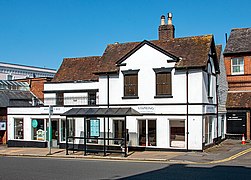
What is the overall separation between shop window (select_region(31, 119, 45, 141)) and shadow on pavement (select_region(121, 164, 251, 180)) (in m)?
15.2

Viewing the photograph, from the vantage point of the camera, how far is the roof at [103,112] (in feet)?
81.1

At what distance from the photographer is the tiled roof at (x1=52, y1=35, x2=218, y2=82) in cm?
2526

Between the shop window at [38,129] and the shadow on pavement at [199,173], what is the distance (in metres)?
15.2

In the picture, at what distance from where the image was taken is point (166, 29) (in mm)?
30266

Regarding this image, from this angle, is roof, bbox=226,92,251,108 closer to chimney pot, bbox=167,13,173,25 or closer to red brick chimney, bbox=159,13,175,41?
red brick chimney, bbox=159,13,175,41

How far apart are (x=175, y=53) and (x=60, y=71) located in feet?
40.5

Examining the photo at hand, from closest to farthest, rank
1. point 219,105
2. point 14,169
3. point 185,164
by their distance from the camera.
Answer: point 14,169, point 185,164, point 219,105

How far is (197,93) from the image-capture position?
24.6 m

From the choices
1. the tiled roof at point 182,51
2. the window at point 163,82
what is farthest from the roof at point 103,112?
the tiled roof at point 182,51

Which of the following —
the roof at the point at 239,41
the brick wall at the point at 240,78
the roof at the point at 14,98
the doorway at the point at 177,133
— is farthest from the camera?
the roof at the point at 14,98

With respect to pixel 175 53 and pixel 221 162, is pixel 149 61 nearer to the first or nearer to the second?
pixel 175 53

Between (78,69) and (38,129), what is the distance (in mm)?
6454

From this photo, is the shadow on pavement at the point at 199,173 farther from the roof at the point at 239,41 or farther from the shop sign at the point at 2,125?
the shop sign at the point at 2,125

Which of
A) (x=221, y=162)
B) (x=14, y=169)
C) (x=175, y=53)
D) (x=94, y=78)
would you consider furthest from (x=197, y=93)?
(x=14, y=169)
